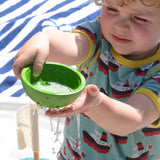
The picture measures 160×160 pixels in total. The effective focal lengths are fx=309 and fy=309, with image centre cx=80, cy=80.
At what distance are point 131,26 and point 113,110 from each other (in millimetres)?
172

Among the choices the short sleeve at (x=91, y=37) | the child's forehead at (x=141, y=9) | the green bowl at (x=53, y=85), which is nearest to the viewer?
the green bowl at (x=53, y=85)

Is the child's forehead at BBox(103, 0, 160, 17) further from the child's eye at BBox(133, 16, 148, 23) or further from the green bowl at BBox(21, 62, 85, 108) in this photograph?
the green bowl at BBox(21, 62, 85, 108)

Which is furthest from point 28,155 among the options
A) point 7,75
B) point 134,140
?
point 134,140

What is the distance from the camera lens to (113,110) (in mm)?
551

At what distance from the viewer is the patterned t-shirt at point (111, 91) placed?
26.3 inches

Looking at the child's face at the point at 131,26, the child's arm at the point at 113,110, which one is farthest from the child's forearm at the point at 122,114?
the child's face at the point at 131,26

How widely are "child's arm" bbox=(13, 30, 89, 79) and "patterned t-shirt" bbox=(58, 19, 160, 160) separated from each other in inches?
1.1

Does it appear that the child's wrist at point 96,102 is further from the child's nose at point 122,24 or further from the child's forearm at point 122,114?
the child's nose at point 122,24

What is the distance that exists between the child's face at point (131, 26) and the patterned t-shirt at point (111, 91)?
41 mm

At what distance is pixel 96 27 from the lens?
732 millimetres

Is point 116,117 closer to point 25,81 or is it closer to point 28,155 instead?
point 25,81

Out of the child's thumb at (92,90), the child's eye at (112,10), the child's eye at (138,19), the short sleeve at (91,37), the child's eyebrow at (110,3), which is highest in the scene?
the child's eyebrow at (110,3)

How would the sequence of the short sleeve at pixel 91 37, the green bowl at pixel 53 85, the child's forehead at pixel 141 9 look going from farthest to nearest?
1. the short sleeve at pixel 91 37
2. the child's forehead at pixel 141 9
3. the green bowl at pixel 53 85

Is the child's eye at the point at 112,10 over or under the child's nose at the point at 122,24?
over
